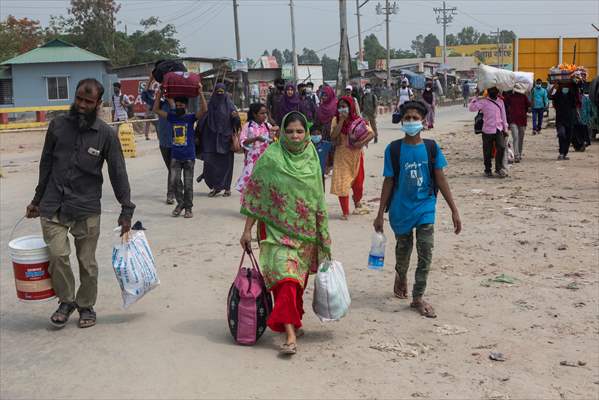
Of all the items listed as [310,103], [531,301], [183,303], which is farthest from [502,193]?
[183,303]

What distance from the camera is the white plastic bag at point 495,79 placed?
14.2m

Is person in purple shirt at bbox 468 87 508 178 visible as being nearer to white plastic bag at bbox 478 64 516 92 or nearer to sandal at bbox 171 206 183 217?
white plastic bag at bbox 478 64 516 92

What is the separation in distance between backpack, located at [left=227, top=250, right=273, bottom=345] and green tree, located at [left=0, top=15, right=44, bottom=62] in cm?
4899

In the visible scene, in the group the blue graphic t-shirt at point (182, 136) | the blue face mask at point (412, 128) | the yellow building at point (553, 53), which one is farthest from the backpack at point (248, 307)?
the yellow building at point (553, 53)

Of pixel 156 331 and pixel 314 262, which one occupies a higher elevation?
pixel 314 262

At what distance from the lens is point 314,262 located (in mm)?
5289

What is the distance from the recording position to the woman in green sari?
502cm

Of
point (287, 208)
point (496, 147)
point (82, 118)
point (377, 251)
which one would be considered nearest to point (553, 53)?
point (496, 147)

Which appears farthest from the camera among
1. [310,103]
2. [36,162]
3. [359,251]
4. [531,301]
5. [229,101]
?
[36,162]

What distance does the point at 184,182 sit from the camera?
10.2 metres

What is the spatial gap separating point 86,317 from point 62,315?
0.17 m

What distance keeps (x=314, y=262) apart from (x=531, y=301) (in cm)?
210

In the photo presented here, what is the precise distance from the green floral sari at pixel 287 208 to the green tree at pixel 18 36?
48.9 m

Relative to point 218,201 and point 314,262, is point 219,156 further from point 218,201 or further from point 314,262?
point 314,262
